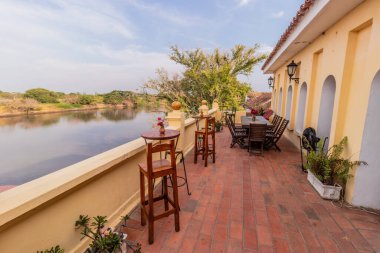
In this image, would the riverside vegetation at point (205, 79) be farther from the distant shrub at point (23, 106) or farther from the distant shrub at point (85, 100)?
the distant shrub at point (85, 100)

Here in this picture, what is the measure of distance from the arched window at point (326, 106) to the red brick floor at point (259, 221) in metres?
1.59

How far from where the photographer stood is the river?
1997 cm

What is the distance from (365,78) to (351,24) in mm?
1143

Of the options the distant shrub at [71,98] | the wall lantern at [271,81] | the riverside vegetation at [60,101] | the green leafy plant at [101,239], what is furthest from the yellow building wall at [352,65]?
the distant shrub at [71,98]

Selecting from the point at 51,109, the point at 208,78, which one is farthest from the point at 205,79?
the point at 51,109

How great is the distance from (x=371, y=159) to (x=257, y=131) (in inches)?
104

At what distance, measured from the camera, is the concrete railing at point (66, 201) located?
1.21m

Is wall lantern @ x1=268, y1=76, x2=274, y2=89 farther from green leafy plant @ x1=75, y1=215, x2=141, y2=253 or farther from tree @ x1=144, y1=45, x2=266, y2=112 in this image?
green leafy plant @ x1=75, y1=215, x2=141, y2=253

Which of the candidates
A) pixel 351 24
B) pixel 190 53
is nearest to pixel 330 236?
pixel 351 24

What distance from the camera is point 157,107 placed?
1864 centimetres

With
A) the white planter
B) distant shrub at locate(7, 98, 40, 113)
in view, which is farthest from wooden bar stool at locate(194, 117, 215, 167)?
distant shrub at locate(7, 98, 40, 113)

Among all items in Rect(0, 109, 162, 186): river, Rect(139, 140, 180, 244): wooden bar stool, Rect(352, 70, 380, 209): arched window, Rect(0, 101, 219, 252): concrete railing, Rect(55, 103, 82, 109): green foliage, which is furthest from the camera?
Rect(55, 103, 82, 109): green foliage

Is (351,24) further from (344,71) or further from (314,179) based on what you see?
(314,179)

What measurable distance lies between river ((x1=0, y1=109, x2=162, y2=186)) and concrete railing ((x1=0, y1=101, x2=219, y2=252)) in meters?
11.6
